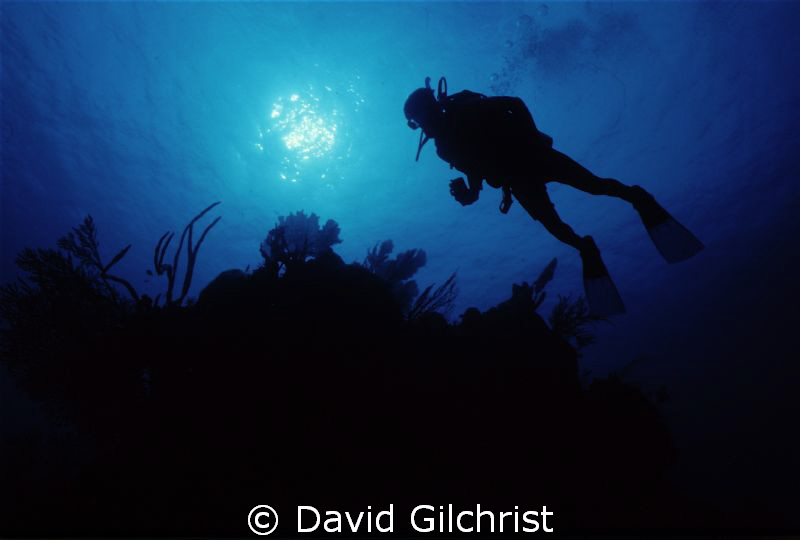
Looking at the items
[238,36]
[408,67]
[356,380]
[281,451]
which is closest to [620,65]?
[408,67]

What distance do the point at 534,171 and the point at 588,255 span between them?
1.05 meters

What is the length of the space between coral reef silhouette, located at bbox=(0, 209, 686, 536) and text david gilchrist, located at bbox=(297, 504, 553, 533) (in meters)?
0.11

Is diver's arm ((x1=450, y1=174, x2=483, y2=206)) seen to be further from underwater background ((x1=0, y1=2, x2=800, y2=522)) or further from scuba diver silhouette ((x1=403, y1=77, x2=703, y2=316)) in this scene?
underwater background ((x1=0, y1=2, x2=800, y2=522))

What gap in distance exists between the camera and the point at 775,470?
32.3 meters

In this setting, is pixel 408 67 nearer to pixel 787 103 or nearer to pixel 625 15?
pixel 625 15

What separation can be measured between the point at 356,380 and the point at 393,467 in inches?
42.1

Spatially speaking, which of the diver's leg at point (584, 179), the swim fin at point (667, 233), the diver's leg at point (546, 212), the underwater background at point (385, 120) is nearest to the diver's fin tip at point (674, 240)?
the swim fin at point (667, 233)

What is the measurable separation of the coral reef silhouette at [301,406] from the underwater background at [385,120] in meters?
3.11

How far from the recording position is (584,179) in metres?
3.53

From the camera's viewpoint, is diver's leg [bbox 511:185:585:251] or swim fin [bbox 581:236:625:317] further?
diver's leg [bbox 511:185:585:251]

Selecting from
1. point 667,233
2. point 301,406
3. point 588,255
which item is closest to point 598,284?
point 588,255

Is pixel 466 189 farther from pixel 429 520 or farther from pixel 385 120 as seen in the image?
pixel 385 120

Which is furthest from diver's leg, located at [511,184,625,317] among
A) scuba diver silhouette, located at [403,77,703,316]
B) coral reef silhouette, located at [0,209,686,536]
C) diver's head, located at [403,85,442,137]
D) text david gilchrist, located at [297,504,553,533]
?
text david gilchrist, located at [297,504,553,533]

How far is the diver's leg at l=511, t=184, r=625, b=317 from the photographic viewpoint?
357cm
